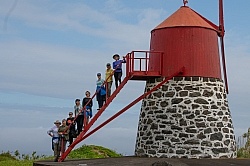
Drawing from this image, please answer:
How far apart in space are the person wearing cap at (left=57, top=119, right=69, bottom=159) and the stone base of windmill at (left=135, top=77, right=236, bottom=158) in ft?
9.87

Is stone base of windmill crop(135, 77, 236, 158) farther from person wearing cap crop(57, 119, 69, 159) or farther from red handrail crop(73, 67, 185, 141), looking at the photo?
person wearing cap crop(57, 119, 69, 159)

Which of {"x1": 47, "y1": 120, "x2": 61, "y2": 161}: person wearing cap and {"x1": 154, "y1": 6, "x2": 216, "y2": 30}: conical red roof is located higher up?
{"x1": 154, "y1": 6, "x2": 216, "y2": 30}: conical red roof

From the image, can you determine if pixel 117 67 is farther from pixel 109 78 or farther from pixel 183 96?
pixel 183 96

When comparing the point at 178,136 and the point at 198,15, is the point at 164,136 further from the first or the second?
the point at 198,15

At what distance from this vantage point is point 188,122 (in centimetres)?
1873

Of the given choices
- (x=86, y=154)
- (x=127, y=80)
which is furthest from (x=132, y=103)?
(x=86, y=154)

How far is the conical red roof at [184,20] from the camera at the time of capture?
63.9 feet

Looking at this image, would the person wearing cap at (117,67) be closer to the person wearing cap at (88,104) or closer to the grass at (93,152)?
the person wearing cap at (88,104)

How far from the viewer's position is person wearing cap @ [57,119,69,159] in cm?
1803

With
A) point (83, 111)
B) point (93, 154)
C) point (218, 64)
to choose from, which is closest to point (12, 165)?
point (93, 154)

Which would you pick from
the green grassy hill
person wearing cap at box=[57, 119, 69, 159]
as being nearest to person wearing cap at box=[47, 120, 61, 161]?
person wearing cap at box=[57, 119, 69, 159]

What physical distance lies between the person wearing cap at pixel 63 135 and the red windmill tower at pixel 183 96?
0.28m

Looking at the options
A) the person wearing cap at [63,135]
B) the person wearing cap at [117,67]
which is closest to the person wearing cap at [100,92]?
the person wearing cap at [117,67]

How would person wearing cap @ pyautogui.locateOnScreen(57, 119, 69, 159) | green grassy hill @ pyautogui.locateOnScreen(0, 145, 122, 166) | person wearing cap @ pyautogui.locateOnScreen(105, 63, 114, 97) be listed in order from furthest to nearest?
green grassy hill @ pyautogui.locateOnScreen(0, 145, 122, 166) → person wearing cap @ pyautogui.locateOnScreen(105, 63, 114, 97) → person wearing cap @ pyautogui.locateOnScreen(57, 119, 69, 159)
